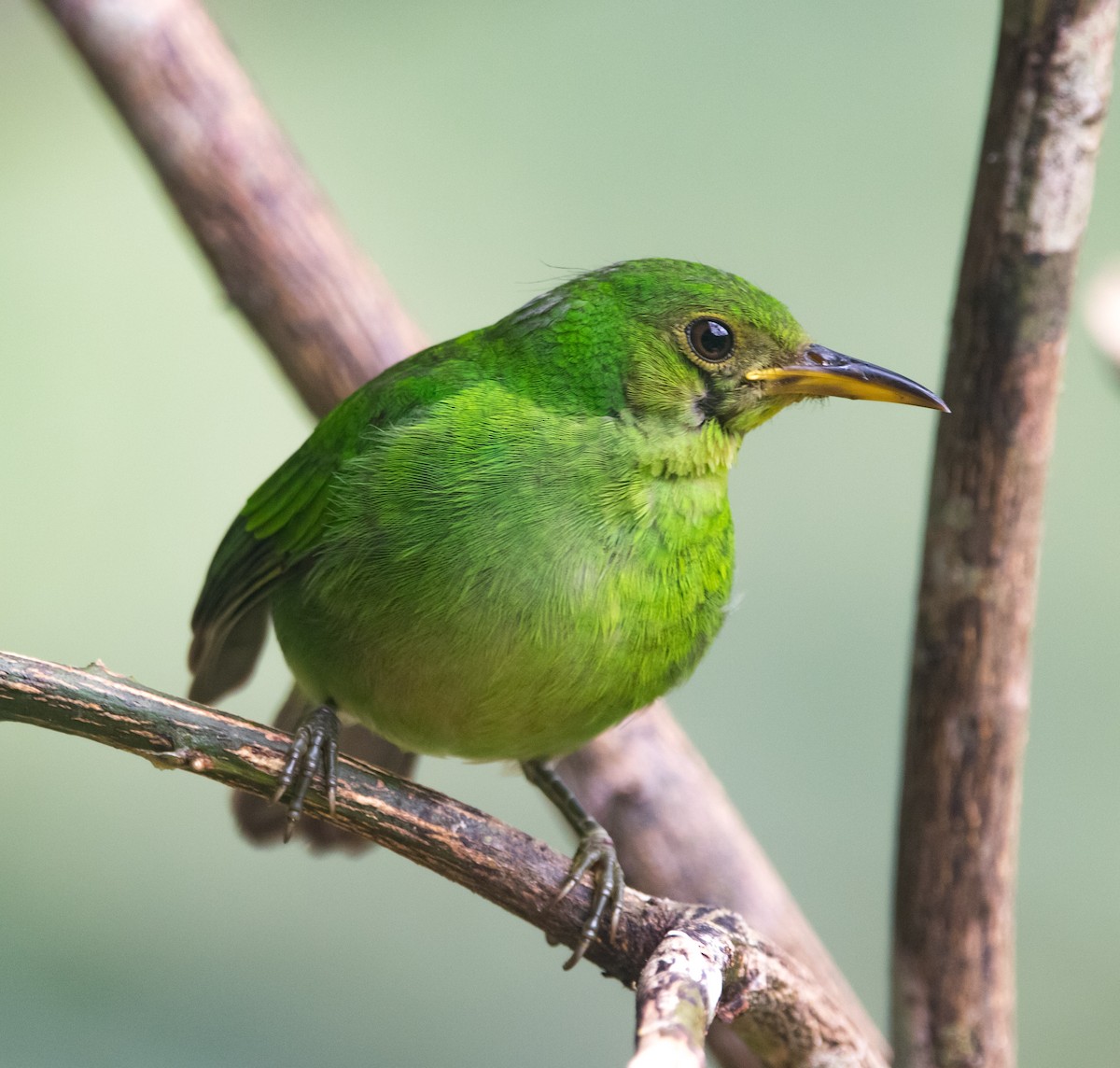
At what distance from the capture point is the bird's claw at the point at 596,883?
2111mm

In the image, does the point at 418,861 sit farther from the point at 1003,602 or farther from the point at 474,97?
the point at 474,97

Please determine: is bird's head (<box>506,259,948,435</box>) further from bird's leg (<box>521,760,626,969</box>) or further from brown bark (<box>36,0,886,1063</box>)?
brown bark (<box>36,0,886,1063</box>)

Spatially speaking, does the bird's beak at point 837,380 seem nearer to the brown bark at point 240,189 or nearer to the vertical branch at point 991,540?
the vertical branch at point 991,540

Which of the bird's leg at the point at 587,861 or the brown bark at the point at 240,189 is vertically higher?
the brown bark at the point at 240,189

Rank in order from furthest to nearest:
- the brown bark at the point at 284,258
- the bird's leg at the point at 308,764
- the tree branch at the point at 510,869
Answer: the brown bark at the point at 284,258 < the bird's leg at the point at 308,764 < the tree branch at the point at 510,869

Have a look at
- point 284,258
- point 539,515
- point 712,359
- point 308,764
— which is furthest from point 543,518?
point 284,258

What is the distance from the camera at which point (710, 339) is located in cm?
223

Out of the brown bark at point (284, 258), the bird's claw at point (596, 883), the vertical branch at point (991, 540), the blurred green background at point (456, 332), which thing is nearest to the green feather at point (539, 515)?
the bird's claw at point (596, 883)

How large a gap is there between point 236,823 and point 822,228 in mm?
2903

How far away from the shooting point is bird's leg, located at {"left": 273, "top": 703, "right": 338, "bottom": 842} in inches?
75.9

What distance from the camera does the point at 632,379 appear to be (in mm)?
2227

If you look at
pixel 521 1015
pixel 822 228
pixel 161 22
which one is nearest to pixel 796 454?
pixel 822 228

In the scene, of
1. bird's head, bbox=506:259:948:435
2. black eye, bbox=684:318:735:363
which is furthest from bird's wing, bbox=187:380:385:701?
black eye, bbox=684:318:735:363

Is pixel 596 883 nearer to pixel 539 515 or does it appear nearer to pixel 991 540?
pixel 539 515
